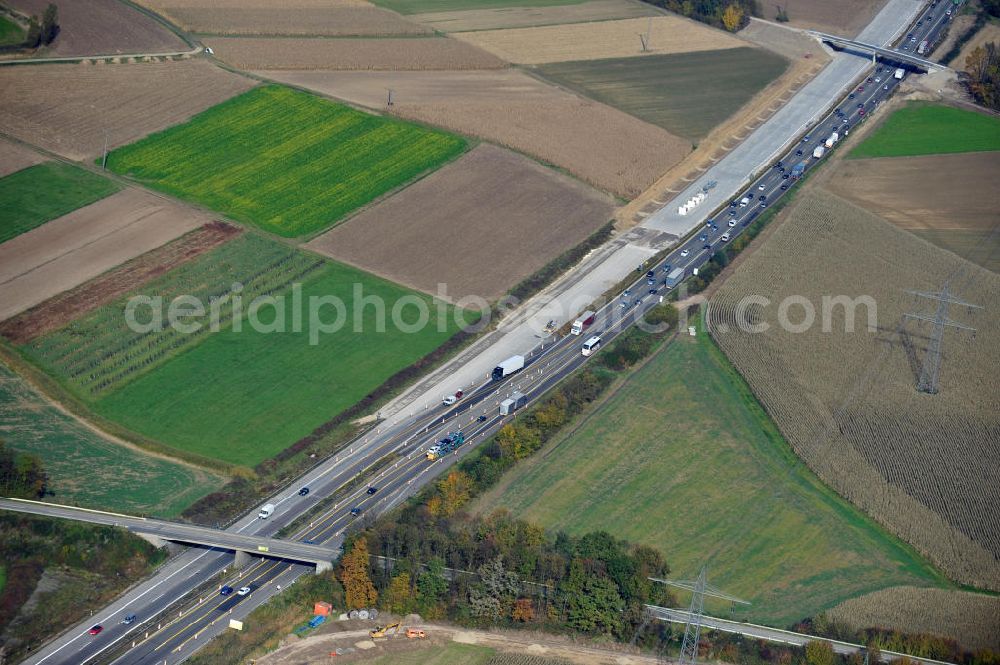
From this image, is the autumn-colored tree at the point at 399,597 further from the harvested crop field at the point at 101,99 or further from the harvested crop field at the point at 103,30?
the harvested crop field at the point at 103,30

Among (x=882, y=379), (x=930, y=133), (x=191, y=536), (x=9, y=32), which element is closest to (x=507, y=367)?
(x=882, y=379)

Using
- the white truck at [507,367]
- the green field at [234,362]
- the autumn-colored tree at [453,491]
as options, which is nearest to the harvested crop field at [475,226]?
the green field at [234,362]

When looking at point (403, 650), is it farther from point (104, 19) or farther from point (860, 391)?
point (104, 19)

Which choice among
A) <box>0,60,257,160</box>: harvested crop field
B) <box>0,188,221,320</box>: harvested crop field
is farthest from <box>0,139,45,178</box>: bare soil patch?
<box>0,188,221,320</box>: harvested crop field

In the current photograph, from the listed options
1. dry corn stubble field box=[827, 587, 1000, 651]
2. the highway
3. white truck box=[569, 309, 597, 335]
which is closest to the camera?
the highway

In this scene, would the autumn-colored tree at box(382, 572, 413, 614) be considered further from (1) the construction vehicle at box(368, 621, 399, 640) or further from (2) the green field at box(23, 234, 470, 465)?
(2) the green field at box(23, 234, 470, 465)

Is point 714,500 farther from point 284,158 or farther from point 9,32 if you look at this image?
point 9,32
